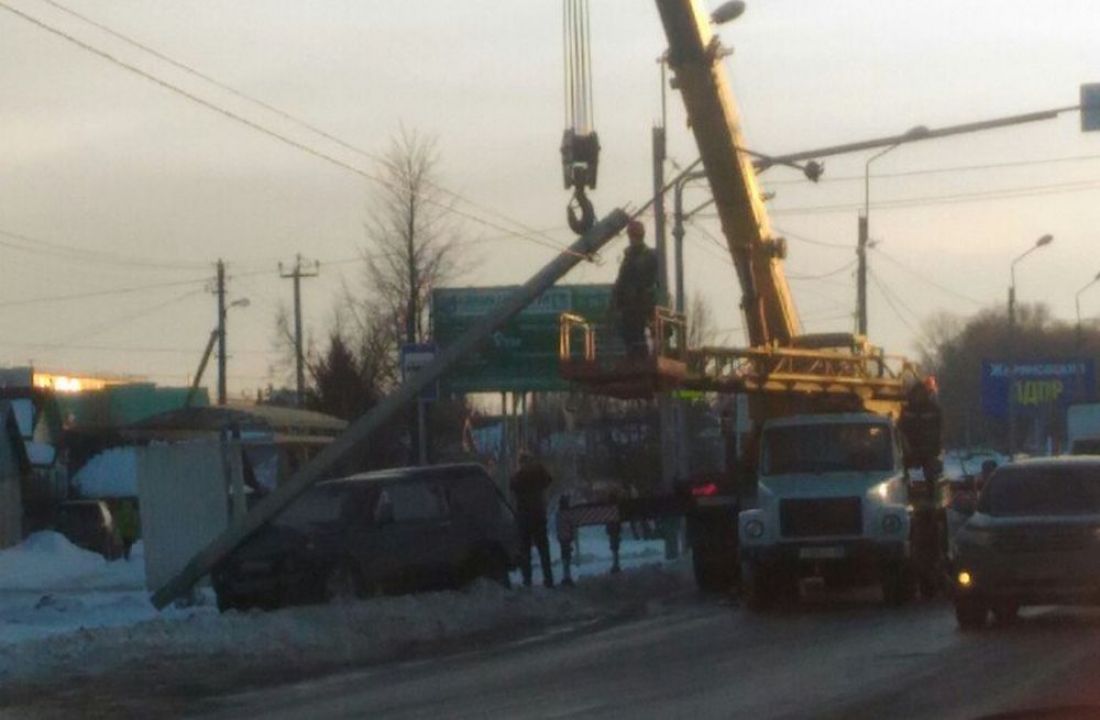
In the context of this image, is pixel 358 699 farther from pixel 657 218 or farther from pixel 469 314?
pixel 469 314

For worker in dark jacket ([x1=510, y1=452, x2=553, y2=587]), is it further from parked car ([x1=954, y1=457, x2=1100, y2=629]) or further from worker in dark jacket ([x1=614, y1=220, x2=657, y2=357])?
parked car ([x1=954, y1=457, x2=1100, y2=629])

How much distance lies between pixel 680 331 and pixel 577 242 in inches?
89.2

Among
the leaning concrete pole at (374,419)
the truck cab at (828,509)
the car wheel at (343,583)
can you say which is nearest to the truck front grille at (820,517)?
the truck cab at (828,509)

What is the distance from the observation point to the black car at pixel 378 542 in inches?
1011

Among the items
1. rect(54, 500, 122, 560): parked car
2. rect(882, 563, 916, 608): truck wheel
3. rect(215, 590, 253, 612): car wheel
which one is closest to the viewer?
rect(215, 590, 253, 612): car wheel

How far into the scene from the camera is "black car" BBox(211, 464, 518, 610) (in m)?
25.7

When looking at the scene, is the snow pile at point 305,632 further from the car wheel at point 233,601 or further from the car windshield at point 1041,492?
the car windshield at point 1041,492

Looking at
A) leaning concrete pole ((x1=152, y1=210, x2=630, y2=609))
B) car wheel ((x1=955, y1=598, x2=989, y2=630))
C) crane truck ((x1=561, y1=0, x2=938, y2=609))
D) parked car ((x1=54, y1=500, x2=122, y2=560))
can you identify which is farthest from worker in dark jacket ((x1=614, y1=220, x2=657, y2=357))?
parked car ((x1=54, y1=500, x2=122, y2=560))

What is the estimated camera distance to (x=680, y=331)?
25906 millimetres

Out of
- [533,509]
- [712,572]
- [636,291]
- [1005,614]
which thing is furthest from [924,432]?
[1005,614]

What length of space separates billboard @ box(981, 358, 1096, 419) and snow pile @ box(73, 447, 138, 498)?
37.5 metres

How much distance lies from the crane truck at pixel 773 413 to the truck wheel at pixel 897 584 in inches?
0.7

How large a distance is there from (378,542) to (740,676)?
9085mm

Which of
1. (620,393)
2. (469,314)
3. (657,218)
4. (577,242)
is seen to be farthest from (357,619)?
(469,314)
